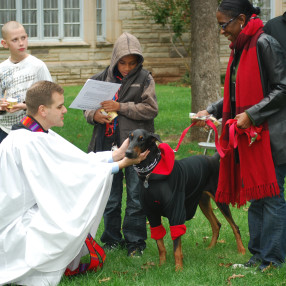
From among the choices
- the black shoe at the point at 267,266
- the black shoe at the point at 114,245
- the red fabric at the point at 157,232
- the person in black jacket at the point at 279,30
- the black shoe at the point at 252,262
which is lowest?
the black shoe at the point at 114,245

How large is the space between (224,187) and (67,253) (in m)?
1.56

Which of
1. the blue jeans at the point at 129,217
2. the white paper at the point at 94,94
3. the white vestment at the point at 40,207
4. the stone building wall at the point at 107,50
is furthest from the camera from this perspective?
the stone building wall at the point at 107,50

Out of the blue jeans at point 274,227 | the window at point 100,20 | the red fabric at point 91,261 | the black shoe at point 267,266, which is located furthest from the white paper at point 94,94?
the window at point 100,20

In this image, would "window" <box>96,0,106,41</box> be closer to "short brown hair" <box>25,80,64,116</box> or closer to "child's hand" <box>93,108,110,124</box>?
"child's hand" <box>93,108,110,124</box>

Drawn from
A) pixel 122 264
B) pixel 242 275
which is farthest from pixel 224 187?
pixel 122 264

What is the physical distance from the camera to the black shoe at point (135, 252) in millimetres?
5693

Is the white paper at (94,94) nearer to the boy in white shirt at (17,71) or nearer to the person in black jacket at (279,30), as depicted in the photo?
the boy in white shirt at (17,71)

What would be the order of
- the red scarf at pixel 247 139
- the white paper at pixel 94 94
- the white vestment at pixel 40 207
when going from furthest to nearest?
the white paper at pixel 94 94, the red scarf at pixel 247 139, the white vestment at pixel 40 207

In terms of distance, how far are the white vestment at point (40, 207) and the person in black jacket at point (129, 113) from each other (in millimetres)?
959

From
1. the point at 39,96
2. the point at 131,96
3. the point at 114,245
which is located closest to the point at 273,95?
the point at 131,96

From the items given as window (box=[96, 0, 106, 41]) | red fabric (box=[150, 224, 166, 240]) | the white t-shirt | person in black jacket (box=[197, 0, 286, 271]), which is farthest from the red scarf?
window (box=[96, 0, 106, 41])

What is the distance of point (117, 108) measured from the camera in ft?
18.7

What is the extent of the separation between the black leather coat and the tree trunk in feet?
20.6

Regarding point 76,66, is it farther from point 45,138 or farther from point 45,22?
point 45,138
